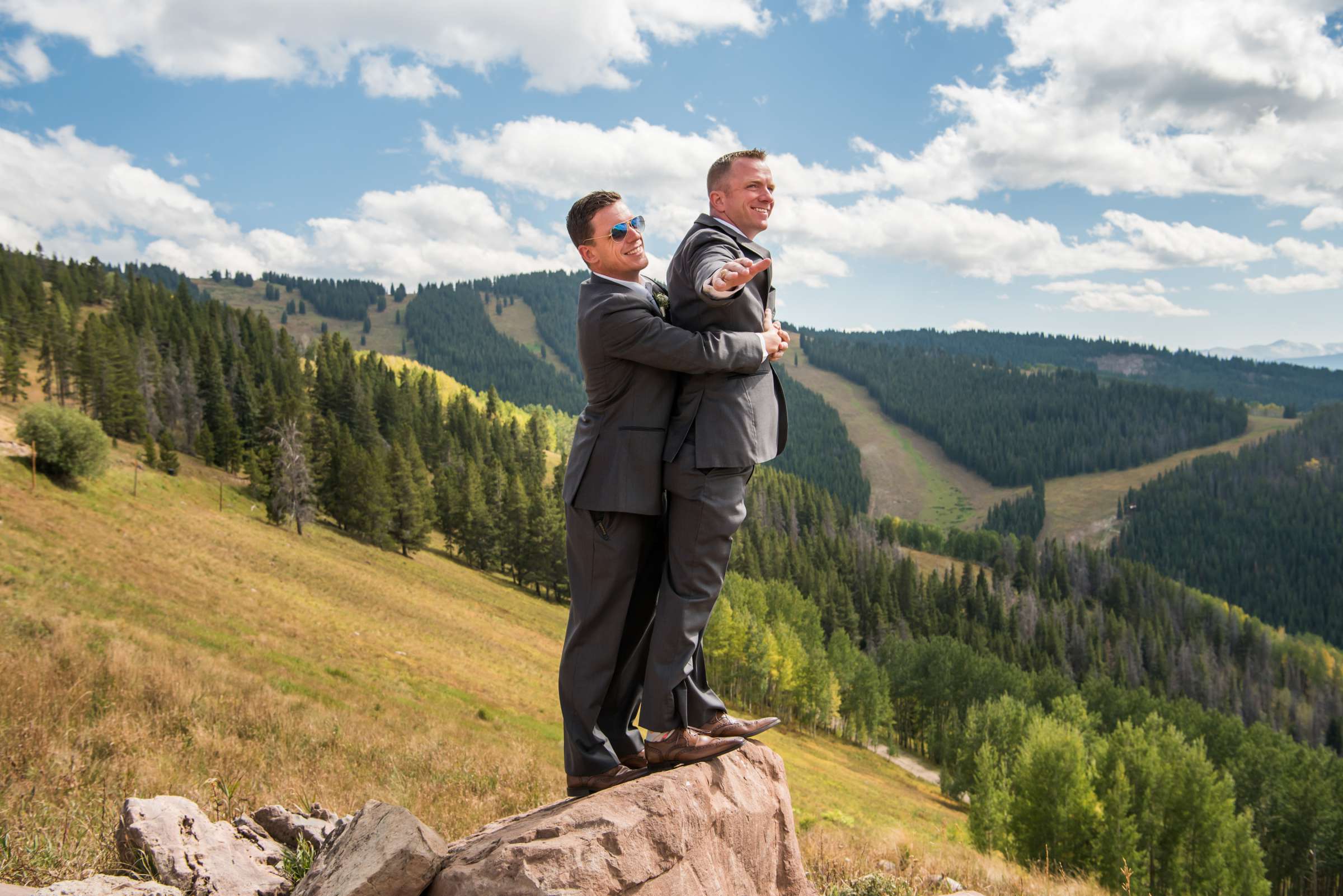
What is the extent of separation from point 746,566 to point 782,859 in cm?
9625

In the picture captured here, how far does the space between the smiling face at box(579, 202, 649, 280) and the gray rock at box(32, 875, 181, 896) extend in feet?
16.8

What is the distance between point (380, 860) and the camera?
488 cm

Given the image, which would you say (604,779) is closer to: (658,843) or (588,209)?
(658,843)

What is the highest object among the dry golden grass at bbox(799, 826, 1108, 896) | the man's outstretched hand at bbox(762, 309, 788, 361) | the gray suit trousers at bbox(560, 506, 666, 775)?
the man's outstretched hand at bbox(762, 309, 788, 361)

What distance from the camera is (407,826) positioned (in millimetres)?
5180

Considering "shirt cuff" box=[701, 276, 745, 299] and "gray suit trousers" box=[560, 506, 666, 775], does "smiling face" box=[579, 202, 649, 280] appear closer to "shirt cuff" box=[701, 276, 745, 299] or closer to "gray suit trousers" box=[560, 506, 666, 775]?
"shirt cuff" box=[701, 276, 745, 299]

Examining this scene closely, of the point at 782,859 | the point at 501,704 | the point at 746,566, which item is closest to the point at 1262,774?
the point at 746,566

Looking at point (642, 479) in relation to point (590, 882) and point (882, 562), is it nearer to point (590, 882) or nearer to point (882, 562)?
point (590, 882)

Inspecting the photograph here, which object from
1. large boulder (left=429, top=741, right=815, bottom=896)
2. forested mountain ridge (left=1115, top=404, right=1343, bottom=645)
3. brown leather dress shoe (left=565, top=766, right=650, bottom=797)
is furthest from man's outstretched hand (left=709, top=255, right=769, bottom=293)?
forested mountain ridge (left=1115, top=404, right=1343, bottom=645)

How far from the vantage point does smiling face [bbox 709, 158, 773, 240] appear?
19.3 ft

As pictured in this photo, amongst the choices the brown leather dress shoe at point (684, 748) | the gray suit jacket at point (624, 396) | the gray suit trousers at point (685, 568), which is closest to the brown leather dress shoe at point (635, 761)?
the brown leather dress shoe at point (684, 748)

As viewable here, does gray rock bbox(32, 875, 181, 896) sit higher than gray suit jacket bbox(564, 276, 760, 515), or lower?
lower

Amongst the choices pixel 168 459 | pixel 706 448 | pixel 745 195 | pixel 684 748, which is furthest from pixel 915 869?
pixel 168 459

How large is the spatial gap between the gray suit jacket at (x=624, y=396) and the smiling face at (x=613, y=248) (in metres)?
0.12
